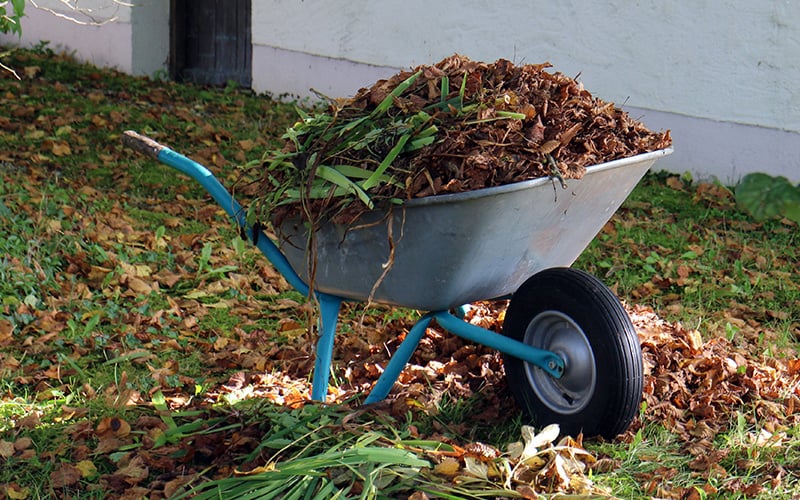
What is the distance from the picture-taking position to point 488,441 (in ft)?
8.99

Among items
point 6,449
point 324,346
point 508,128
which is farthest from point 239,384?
point 508,128

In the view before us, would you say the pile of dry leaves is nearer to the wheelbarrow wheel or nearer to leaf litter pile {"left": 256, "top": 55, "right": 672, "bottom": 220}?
leaf litter pile {"left": 256, "top": 55, "right": 672, "bottom": 220}

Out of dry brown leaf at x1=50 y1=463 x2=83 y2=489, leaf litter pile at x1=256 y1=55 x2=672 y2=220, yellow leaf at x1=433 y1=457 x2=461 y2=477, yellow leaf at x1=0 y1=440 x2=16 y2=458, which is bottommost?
yellow leaf at x1=0 y1=440 x2=16 y2=458

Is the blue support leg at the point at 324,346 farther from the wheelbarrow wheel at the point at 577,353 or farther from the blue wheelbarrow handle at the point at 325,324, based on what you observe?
the wheelbarrow wheel at the point at 577,353

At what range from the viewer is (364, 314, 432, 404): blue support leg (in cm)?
271

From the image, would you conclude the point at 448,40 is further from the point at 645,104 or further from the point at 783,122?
the point at 783,122

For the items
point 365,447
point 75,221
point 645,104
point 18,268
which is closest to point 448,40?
point 645,104

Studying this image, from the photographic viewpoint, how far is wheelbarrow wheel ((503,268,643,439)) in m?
2.42

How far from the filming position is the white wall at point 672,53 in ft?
18.1

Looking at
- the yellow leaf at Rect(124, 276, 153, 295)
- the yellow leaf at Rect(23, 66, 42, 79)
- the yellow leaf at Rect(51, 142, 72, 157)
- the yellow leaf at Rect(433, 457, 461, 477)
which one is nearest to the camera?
the yellow leaf at Rect(433, 457, 461, 477)

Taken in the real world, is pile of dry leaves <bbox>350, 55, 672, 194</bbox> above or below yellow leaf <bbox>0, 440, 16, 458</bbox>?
above

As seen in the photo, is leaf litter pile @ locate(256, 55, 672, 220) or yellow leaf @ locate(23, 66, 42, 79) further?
yellow leaf @ locate(23, 66, 42, 79)

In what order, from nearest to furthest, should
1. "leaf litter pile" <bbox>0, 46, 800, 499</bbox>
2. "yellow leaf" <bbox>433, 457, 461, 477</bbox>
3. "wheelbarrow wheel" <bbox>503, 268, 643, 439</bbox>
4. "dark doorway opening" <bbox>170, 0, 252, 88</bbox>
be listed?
"yellow leaf" <bbox>433, 457, 461, 477</bbox> < "leaf litter pile" <bbox>0, 46, 800, 499</bbox> < "wheelbarrow wheel" <bbox>503, 268, 643, 439</bbox> < "dark doorway opening" <bbox>170, 0, 252, 88</bbox>

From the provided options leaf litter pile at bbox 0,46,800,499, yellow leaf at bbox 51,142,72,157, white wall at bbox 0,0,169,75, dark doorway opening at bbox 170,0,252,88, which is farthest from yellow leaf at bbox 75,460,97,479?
white wall at bbox 0,0,169,75
